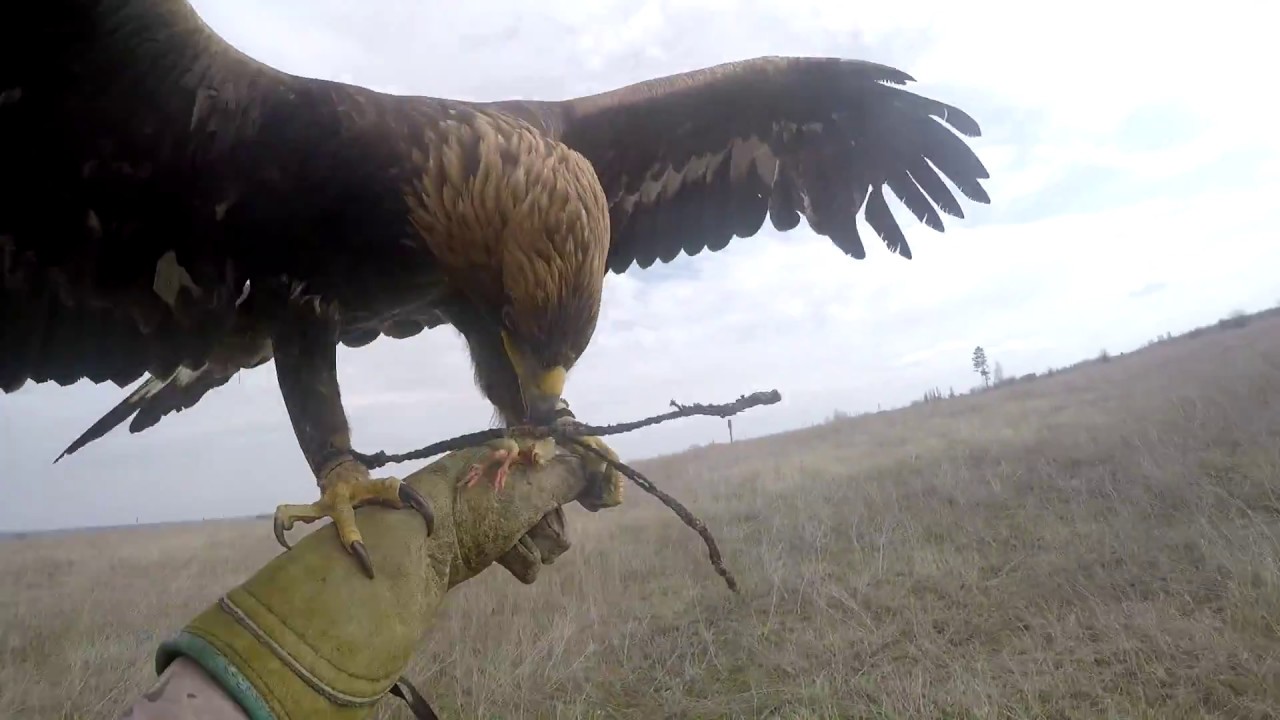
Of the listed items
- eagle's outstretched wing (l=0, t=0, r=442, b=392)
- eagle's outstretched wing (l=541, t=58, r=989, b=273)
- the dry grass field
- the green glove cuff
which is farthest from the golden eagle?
the dry grass field

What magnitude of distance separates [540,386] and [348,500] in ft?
1.50

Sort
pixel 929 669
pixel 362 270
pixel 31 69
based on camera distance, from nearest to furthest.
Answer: pixel 31 69, pixel 362 270, pixel 929 669

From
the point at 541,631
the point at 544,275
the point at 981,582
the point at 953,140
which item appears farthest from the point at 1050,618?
the point at 544,275

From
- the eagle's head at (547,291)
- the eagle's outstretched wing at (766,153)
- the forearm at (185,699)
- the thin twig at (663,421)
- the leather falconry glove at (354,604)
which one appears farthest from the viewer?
the eagle's outstretched wing at (766,153)

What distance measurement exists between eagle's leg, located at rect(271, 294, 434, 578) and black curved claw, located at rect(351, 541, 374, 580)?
10 centimetres

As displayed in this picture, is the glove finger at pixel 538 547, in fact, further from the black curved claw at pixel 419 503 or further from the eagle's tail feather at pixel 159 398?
the eagle's tail feather at pixel 159 398

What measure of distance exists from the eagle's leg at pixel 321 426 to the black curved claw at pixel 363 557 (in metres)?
0.10

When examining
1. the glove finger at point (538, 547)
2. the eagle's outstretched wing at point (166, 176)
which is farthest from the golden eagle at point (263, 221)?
the glove finger at point (538, 547)

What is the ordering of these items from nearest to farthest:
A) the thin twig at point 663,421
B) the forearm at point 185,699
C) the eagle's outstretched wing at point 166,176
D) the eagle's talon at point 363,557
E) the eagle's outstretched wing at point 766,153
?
1. the forearm at point 185,699
2. the eagle's talon at point 363,557
3. the thin twig at point 663,421
4. the eagle's outstretched wing at point 166,176
5. the eagle's outstretched wing at point 766,153

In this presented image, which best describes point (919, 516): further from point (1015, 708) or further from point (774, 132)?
point (774, 132)

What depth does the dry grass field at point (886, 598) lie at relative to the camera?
2.53m

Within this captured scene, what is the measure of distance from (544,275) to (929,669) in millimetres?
2204

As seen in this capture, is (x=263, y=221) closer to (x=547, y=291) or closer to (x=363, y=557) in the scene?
(x=547, y=291)

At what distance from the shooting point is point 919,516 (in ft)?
14.4
